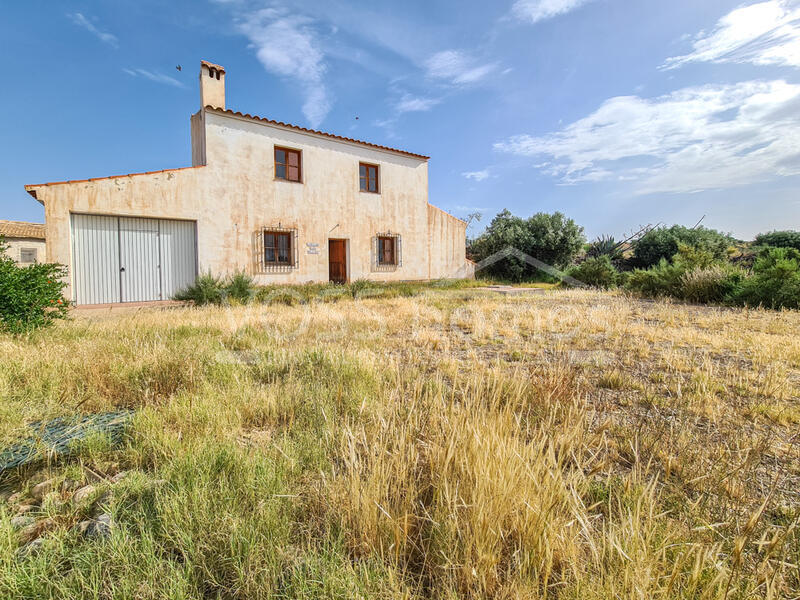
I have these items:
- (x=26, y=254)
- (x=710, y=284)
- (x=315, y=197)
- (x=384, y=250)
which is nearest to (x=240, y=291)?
(x=315, y=197)

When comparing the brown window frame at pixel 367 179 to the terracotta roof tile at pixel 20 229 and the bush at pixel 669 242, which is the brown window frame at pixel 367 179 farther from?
the terracotta roof tile at pixel 20 229

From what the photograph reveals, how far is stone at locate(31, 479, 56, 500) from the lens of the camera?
69.2 inches

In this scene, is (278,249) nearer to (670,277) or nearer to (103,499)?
(103,499)

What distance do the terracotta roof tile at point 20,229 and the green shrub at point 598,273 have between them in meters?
32.1

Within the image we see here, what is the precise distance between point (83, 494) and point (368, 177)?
14.7 m

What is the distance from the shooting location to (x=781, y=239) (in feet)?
67.6

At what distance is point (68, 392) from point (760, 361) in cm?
641

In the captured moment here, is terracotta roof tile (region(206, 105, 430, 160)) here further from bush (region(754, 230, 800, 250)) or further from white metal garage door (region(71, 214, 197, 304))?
bush (region(754, 230, 800, 250))

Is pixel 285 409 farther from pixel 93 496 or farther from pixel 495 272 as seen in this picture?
pixel 495 272

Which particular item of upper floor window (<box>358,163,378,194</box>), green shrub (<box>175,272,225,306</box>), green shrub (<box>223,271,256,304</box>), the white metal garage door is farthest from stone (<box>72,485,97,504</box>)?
upper floor window (<box>358,163,378,194</box>)

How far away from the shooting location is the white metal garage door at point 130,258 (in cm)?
941

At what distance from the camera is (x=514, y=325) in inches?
241

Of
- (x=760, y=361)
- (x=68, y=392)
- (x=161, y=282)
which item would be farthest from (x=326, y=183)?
(x=760, y=361)

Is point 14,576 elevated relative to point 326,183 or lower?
lower
